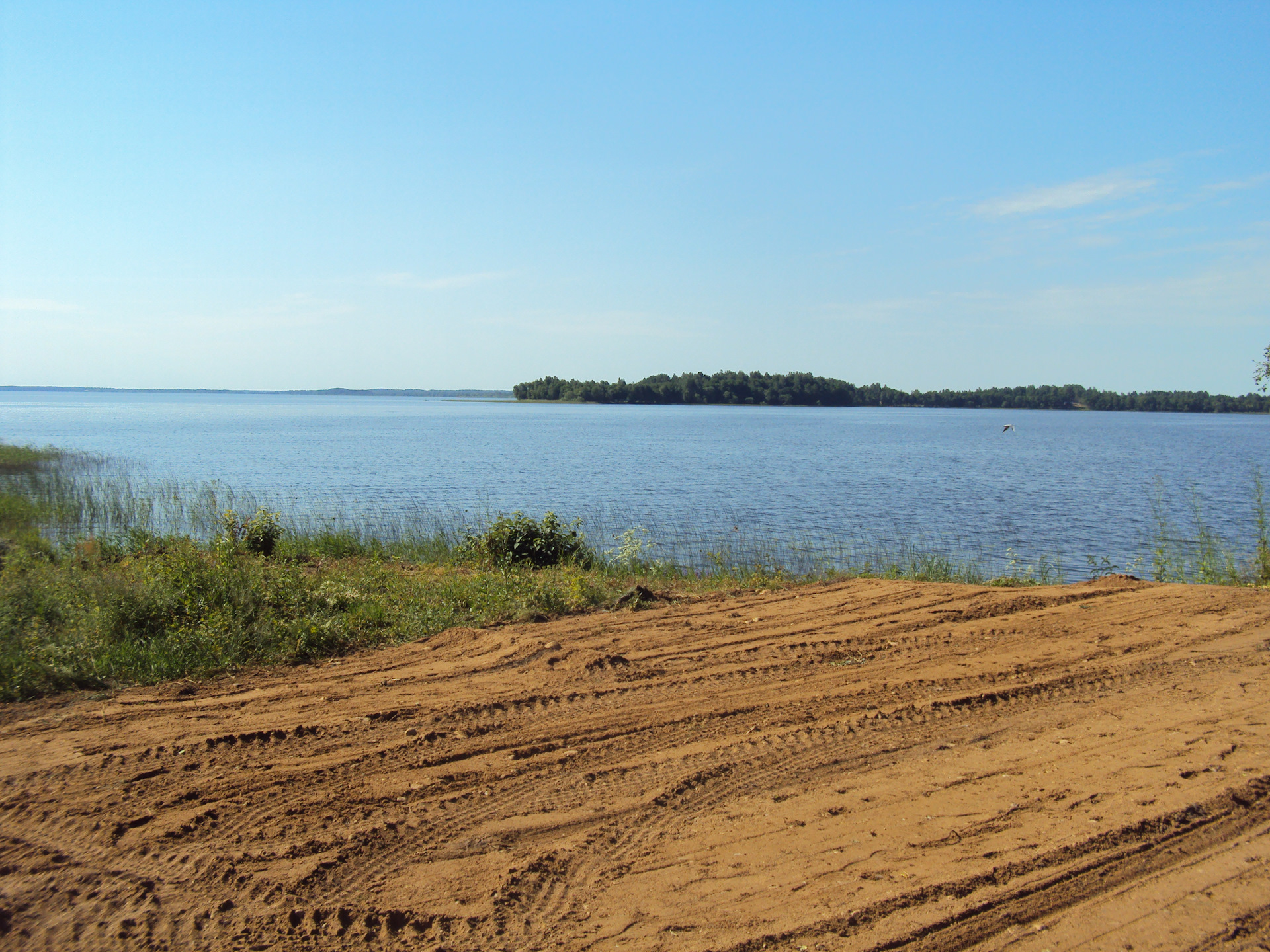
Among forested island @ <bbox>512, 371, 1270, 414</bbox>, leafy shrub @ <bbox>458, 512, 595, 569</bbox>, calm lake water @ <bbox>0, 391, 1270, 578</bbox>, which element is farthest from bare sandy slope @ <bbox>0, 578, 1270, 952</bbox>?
forested island @ <bbox>512, 371, 1270, 414</bbox>

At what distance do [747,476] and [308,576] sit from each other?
2457cm

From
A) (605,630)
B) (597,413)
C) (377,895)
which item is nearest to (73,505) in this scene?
(605,630)

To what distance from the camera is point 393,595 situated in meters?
10.7

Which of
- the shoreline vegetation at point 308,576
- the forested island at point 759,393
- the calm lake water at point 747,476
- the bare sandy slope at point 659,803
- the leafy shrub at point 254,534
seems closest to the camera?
the bare sandy slope at point 659,803

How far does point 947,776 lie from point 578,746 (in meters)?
2.57

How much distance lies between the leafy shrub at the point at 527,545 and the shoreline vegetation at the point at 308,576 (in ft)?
0.09

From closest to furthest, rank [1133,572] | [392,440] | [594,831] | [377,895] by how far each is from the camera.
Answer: [377,895]
[594,831]
[1133,572]
[392,440]

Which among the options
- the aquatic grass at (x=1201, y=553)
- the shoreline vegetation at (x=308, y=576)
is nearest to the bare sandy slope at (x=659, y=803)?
the shoreline vegetation at (x=308, y=576)

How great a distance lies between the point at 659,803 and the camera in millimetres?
5031

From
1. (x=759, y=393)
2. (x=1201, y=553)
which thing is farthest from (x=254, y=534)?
(x=759, y=393)

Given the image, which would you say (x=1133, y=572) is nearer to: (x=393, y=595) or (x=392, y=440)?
(x=393, y=595)

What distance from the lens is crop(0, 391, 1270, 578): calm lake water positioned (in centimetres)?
2197

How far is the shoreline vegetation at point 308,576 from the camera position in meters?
7.99

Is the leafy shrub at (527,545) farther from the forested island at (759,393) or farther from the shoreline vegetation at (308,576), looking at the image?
the forested island at (759,393)
